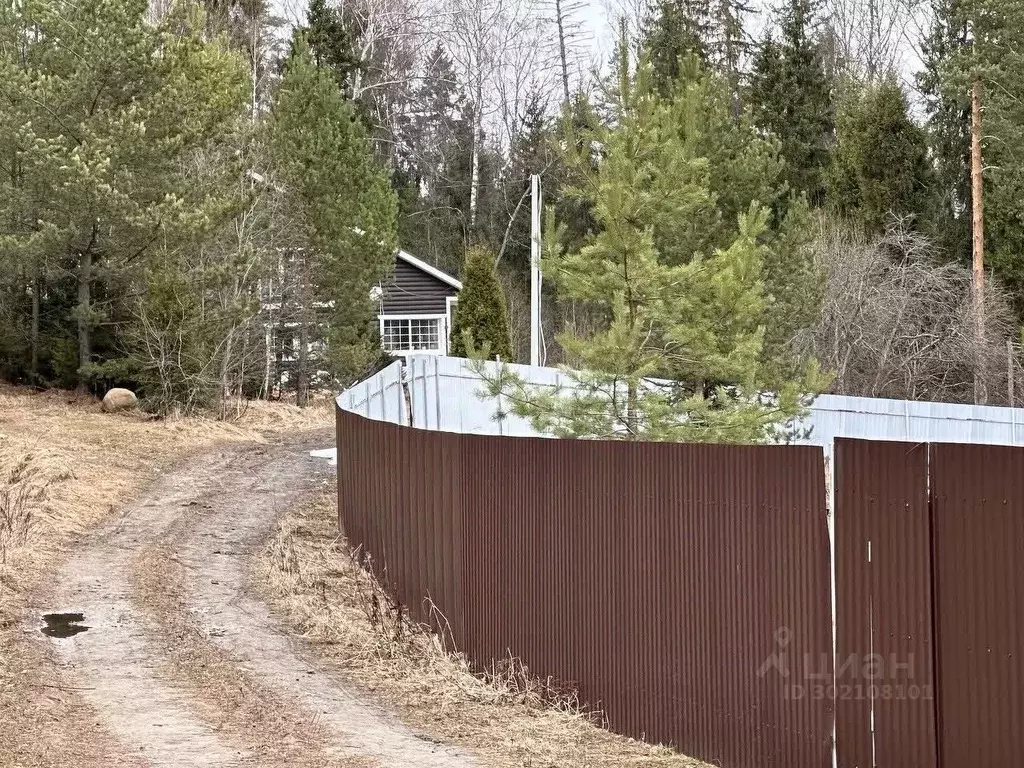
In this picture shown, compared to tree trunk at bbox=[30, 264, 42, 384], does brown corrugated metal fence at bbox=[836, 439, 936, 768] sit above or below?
below

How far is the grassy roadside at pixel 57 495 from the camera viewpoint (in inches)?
296

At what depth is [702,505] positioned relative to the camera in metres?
6.89

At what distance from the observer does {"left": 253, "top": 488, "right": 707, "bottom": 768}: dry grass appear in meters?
7.32

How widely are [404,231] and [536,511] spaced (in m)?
41.9

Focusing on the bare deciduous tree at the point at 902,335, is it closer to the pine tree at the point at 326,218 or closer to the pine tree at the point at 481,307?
the pine tree at the point at 481,307

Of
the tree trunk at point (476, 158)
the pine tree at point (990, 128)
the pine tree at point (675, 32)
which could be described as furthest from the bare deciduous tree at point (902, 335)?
the tree trunk at point (476, 158)

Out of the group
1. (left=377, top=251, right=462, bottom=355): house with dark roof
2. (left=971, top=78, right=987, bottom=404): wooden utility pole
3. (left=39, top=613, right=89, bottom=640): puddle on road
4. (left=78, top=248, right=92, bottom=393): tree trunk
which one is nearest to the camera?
(left=39, top=613, right=89, bottom=640): puddle on road

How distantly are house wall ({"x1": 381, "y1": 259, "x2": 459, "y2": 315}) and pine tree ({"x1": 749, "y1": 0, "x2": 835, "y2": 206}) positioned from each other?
11.9 meters

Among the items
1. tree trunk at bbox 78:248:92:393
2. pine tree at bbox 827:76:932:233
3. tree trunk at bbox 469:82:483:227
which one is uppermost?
tree trunk at bbox 469:82:483:227

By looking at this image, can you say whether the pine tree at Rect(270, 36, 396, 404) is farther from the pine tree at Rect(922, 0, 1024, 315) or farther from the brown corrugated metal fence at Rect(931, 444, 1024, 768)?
the brown corrugated metal fence at Rect(931, 444, 1024, 768)

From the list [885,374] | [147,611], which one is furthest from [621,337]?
[885,374]

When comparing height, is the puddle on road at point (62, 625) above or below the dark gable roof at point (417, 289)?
below

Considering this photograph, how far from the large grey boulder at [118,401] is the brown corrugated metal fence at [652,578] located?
16.0 m

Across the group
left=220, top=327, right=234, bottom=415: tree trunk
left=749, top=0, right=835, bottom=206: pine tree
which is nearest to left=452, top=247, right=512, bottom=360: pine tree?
left=220, top=327, right=234, bottom=415: tree trunk
